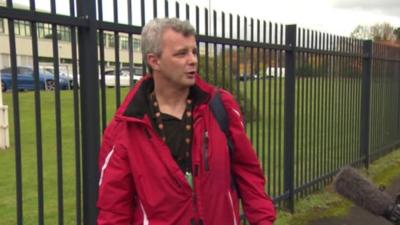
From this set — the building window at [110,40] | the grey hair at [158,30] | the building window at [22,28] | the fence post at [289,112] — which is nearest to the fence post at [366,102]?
the fence post at [289,112]

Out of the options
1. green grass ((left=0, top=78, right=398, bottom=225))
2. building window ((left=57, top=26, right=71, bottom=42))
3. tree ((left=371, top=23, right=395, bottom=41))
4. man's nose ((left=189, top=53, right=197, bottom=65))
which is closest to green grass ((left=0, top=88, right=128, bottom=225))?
green grass ((left=0, top=78, right=398, bottom=225))

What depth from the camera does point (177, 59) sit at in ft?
8.30

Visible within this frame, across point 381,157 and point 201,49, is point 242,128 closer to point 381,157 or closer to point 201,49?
point 201,49

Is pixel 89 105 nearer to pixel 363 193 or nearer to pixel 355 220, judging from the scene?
pixel 363 193

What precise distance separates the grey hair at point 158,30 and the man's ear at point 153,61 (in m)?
0.02

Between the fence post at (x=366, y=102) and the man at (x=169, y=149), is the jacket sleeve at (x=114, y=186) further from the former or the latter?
the fence post at (x=366, y=102)

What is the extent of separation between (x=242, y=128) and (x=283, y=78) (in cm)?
375

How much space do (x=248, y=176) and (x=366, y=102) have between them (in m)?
6.84

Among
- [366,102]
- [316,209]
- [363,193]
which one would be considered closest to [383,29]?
[366,102]

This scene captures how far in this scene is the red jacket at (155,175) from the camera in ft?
8.02

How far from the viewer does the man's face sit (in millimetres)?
2514

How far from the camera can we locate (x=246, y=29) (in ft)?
17.4

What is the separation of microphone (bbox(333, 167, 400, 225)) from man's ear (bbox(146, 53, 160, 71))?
1.19 meters

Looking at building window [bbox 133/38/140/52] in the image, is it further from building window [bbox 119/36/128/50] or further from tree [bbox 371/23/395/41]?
tree [bbox 371/23/395/41]
